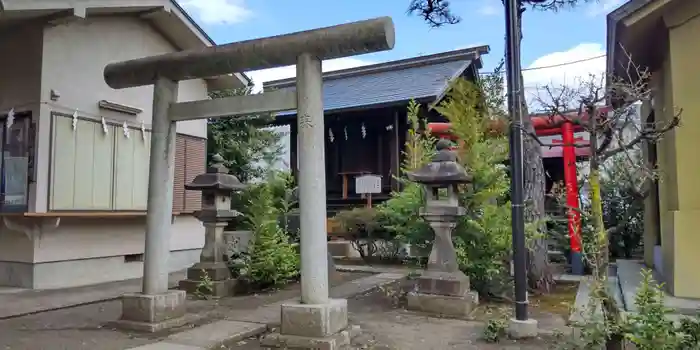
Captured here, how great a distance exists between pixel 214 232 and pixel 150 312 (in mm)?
3033

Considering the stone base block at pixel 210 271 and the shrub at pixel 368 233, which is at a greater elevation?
the shrub at pixel 368 233

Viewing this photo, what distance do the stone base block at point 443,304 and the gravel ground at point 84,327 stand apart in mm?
2265

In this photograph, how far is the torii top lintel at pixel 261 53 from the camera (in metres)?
5.30

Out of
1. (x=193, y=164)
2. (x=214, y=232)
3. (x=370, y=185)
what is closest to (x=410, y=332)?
(x=214, y=232)

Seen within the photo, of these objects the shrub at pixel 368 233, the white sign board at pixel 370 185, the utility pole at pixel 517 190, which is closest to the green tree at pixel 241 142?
the white sign board at pixel 370 185

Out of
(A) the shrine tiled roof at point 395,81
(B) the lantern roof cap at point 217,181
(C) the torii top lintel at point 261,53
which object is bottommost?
(B) the lantern roof cap at point 217,181

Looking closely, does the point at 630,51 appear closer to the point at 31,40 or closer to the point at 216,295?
the point at 216,295

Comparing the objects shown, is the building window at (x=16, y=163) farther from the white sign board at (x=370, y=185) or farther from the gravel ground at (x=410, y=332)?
the white sign board at (x=370, y=185)

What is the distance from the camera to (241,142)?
14203 millimetres

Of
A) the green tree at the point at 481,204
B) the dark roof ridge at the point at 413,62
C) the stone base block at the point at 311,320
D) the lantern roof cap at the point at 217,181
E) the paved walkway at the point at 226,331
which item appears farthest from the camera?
the dark roof ridge at the point at 413,62

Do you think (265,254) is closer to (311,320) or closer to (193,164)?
(311,320)

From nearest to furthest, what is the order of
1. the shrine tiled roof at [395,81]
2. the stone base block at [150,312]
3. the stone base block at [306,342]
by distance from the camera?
the stone base block at [306,342] < the stone base block at [150,312] < the shrine tiled roof at [395,81]

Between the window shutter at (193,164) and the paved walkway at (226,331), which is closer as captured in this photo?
the paved walkway at (226,331)

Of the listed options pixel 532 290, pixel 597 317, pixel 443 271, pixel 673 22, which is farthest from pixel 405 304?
pixel 673 22
